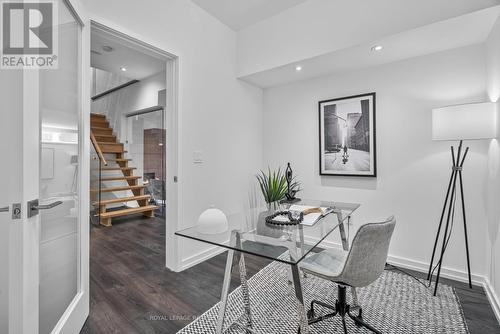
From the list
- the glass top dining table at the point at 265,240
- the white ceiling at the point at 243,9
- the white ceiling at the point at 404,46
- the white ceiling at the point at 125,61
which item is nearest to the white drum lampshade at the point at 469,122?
the white ceiling at the point at 404,46

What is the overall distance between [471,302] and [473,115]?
1499 mm

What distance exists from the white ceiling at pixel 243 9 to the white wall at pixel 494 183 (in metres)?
1.79

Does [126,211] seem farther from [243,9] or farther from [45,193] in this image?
[243,9]

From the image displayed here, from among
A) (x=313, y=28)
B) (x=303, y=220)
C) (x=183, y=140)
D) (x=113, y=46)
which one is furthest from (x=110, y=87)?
(x=303, y=220)

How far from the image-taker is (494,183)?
6.51 ft

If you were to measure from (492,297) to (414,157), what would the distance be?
1.31 metres

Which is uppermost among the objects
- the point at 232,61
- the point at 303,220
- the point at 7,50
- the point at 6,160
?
the point at 232,61

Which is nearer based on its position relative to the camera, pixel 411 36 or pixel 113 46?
pixel 411 36

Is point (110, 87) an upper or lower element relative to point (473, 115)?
upper

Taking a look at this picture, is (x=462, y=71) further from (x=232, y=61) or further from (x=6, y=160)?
(x=6, y=160)

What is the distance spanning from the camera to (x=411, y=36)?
212 cm

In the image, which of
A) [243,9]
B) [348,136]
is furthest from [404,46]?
[243,9]

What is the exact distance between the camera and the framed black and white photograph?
2.78 metres

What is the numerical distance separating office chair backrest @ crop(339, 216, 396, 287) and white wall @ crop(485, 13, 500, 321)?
47.8 inches
